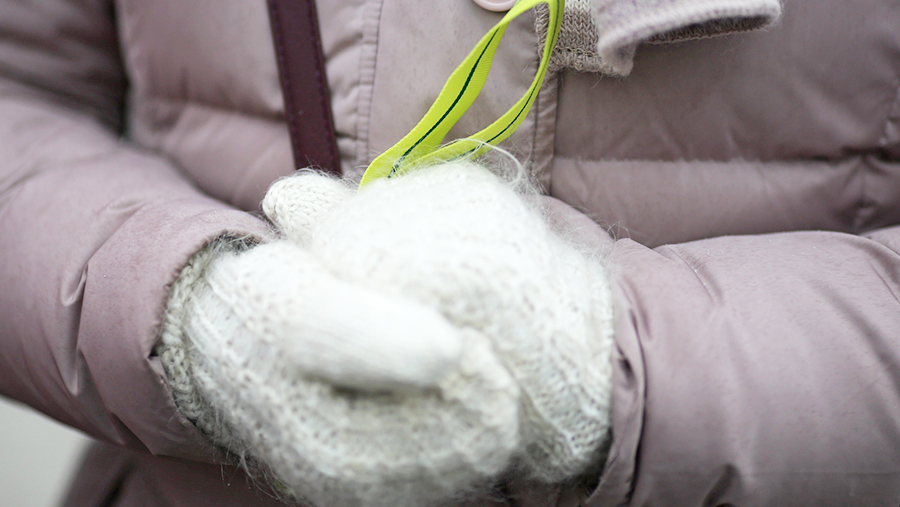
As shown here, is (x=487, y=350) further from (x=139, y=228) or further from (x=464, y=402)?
(x=139, y=228)

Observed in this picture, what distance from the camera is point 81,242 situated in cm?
60

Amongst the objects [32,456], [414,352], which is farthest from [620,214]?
[32,456]

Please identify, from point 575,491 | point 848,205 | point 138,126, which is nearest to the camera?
point 575,491

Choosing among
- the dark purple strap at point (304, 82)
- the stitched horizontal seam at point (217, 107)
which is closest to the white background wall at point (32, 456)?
the stitched horizontal seam at point (217, 107)

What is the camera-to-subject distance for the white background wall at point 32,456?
138cm

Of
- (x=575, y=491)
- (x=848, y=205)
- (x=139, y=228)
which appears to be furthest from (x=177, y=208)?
(x=848, y=205)

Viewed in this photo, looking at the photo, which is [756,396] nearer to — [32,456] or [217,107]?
[217,107]

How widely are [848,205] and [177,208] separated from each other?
2.64ft

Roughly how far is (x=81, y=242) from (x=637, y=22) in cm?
65

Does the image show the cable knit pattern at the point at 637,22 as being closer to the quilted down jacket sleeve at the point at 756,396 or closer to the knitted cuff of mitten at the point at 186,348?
the quilted down jacket sleeve at the point at 756,396

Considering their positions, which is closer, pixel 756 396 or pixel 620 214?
pixel 756 396

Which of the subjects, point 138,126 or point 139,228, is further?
point 138,126

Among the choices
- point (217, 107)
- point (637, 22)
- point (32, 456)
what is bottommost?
point (32, 456)

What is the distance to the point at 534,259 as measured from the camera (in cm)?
45
